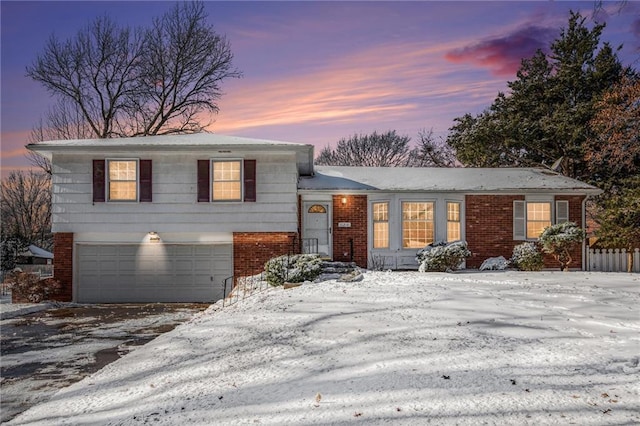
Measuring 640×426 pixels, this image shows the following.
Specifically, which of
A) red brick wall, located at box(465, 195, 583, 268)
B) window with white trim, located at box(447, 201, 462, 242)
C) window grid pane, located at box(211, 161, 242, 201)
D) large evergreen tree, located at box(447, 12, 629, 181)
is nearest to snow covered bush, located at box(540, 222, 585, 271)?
red brick wall, located at box(465, 195, 583, 268)

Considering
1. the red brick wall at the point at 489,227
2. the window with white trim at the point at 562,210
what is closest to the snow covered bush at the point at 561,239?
the red brick wall at the point at 489,227

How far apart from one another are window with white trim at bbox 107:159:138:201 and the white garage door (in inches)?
71.6

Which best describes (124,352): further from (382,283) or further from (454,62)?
(454,62)

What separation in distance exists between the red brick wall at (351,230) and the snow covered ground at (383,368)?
776 centimetres

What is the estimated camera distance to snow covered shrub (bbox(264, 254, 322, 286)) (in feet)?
44.5

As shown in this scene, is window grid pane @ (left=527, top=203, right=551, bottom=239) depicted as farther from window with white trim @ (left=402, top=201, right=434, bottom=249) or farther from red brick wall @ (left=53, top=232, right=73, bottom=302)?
red brick wall @ (left=53, top=232, right=73, bottom=302)

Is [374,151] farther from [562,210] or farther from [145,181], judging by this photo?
[145,181]

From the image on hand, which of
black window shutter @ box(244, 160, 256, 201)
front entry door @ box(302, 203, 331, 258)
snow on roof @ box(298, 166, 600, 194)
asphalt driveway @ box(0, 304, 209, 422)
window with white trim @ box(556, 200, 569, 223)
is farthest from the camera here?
window with white trim @ box(556, 200, 569, 223)

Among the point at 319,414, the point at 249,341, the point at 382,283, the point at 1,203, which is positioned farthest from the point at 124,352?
the point at 1,203

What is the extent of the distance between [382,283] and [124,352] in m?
6.68

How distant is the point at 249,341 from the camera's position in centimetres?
783

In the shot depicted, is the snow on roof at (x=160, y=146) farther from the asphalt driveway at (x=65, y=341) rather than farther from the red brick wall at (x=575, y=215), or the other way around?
the red brick wall at (x=575, y=215)

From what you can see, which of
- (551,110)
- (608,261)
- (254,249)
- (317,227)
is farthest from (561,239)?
(551,110)

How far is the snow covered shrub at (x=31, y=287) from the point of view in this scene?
16547 mm
